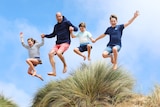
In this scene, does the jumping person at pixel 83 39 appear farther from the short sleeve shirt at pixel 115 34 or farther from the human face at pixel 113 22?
the human face at pixel 113 22

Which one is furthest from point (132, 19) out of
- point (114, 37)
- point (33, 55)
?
point (33, 55)

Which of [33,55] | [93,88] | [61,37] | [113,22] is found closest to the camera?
[113,22]

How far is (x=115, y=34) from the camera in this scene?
41.0 ft

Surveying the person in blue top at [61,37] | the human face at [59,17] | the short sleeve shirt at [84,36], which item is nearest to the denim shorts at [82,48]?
the short sleeve shirt at [84,36]

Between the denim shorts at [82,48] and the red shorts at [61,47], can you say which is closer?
the red shorts at [61,47]

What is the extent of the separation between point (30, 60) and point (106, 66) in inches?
102

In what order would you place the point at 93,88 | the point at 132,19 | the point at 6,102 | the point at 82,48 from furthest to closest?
1. the point at 6,102
2. the point at 93,88
3. the point at 82,48
4. the point at 132,19

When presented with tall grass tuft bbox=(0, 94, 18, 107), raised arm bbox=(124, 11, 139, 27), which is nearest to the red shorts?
raised arm bbox=(124, 11, 139, 27)

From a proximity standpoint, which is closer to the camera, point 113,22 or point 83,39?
point 113,22

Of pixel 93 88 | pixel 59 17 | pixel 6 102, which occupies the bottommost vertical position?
pixel 93 88

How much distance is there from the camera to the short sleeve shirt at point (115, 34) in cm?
1239

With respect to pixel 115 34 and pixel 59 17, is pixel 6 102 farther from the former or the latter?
pixel 115 34

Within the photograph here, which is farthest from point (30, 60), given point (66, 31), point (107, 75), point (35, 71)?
point (107, 75)

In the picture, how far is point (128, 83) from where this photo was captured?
45.4ft
